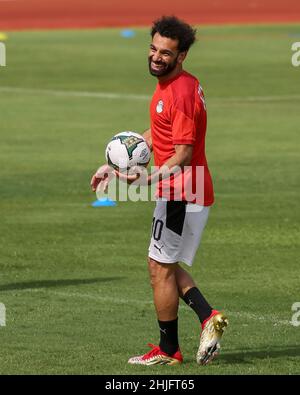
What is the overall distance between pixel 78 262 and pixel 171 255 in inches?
197

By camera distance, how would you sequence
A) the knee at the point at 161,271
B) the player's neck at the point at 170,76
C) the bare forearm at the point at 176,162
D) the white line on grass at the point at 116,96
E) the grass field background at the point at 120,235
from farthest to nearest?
the white line on grass at the point at 116,96 < the grass field background at the point at 120,235 < the knee at the point at 161,271 < the player's neck at the point at 170,76 < the bare forearm at the point at 176,162

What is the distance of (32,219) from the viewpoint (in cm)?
1839

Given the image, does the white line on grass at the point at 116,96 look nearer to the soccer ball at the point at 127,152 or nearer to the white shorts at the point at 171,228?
the soccer ball at the point at 127,152

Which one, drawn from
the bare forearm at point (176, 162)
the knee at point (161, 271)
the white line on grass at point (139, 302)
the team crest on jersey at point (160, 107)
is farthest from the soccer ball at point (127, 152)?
the white line on grass at point (139, 302)

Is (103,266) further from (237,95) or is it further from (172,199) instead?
(237,95)

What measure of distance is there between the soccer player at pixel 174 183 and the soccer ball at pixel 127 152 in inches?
3.8

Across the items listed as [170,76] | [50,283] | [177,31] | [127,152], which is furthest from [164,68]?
[50,283]

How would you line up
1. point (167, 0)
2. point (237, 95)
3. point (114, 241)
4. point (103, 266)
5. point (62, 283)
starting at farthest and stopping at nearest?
1. point (167, 0)
2. point (237, 95)
3. point (114, 241)
4. point (103, 266)
5. point (62, 283)

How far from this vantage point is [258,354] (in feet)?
35.3

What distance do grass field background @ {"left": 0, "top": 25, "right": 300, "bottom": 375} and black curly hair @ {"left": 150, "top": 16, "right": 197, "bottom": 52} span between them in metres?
2.48

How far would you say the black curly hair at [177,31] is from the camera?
10.3 metres

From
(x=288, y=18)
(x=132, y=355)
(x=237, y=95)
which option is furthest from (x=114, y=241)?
(x=288, y=18)

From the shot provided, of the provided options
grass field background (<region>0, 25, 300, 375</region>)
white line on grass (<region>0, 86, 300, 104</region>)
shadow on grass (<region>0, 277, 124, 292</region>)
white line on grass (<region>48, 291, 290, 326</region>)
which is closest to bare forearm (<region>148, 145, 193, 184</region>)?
grass field background (<region>0, 25, 300, 375</region>)

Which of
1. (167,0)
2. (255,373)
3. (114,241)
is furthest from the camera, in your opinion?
(167,0)
